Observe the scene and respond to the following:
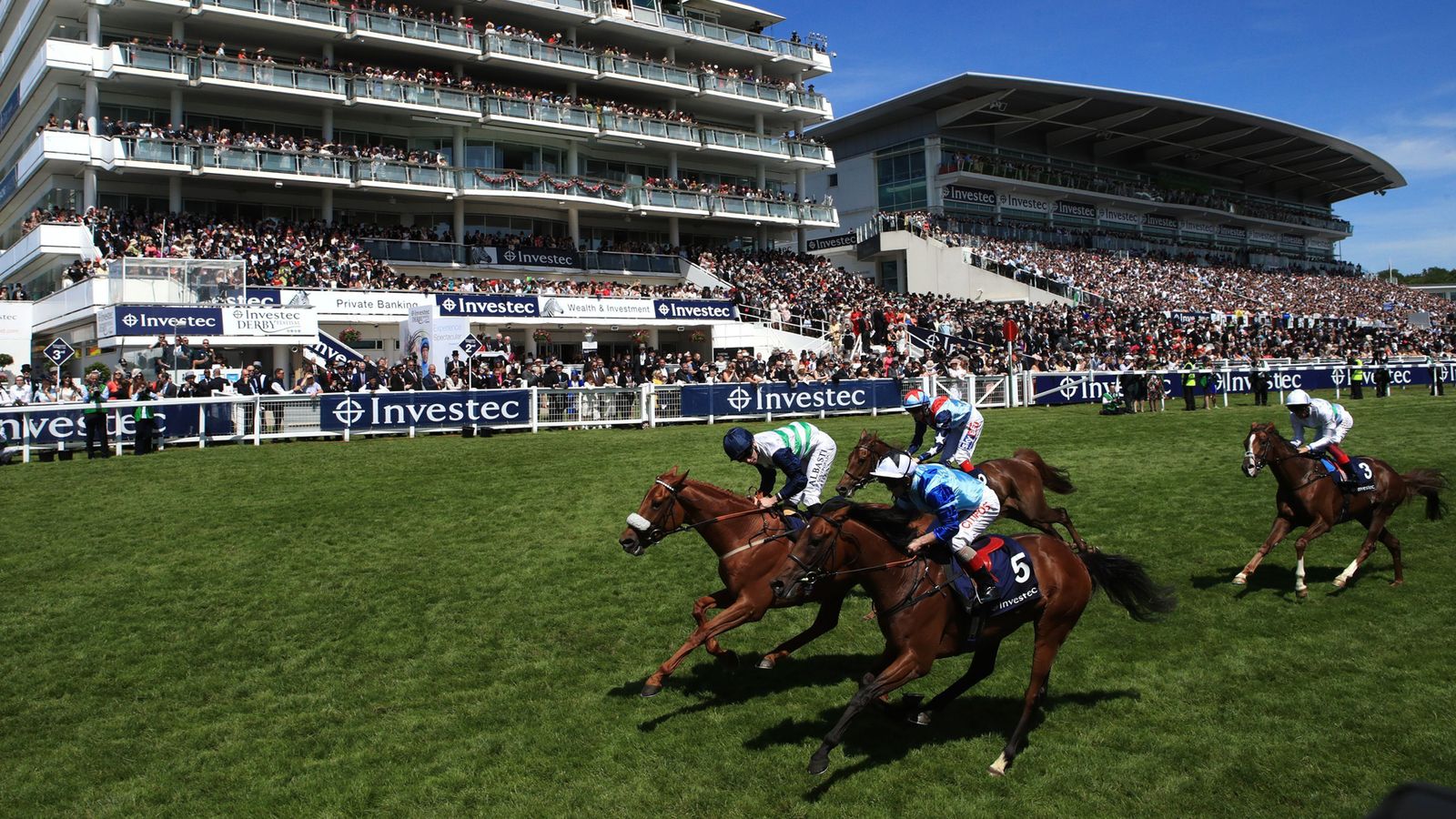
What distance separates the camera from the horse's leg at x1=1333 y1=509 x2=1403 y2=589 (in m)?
9.26

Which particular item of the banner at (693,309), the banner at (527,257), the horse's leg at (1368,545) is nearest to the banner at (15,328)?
the banner at (527,257)

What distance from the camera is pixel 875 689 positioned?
5.84 metres

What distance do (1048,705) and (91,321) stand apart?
99.0 ft

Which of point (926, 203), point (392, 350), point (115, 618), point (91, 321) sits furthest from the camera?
point (926, 203)

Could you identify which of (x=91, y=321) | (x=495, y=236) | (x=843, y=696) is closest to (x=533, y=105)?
(x=495, y=236)

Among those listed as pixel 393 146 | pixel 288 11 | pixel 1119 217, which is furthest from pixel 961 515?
pixel 1119 217

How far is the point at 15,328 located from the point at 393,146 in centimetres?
1542

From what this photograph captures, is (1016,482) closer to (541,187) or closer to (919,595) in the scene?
(919,595)

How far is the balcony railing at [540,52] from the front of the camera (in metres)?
42.0

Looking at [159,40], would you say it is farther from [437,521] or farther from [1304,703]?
[1304,703]

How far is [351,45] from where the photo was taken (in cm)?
4041

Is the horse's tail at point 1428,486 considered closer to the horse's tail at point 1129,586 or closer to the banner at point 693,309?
the horse's tail at point 1129,586

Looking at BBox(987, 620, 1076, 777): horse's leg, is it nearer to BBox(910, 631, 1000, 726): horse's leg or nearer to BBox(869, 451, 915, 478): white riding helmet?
BBox(910, 631, 1000, 726): horse's leg

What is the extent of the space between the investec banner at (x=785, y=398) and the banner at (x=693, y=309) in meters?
10.5
